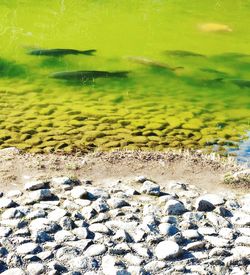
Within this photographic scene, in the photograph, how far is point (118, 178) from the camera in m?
7.17

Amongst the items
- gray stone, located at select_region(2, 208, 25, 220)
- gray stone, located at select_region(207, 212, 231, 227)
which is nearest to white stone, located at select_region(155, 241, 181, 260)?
gray stone, located at select_region(207, 212, 231, 227)

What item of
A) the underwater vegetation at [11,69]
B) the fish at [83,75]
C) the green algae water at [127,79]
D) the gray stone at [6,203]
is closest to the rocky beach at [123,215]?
the gray stone at [6,203]

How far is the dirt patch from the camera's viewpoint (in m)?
7.12

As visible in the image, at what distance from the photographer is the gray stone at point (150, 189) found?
21.7 feet

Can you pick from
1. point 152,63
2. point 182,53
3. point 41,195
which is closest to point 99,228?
point 41,195

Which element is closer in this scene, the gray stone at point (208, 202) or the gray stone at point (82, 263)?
the gray stone at point (82, 263)

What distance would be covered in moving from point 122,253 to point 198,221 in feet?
3.35

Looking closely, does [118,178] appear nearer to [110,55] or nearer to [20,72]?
[20,72]

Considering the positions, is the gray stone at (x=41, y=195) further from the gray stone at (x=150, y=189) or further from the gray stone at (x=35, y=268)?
the gray stone at (x=35, y=268)

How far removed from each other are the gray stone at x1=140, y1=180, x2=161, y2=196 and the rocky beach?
0.01 meters

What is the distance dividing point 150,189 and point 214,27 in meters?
11.8

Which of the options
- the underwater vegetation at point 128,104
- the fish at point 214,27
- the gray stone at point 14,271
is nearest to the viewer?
the gray stone at point 14,271

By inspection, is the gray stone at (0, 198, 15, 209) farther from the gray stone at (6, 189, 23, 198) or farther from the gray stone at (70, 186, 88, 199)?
the gray stone at (70, 186, 88, 199)

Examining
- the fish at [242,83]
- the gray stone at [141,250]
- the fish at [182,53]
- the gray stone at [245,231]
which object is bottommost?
the gray stone at [245,231]
